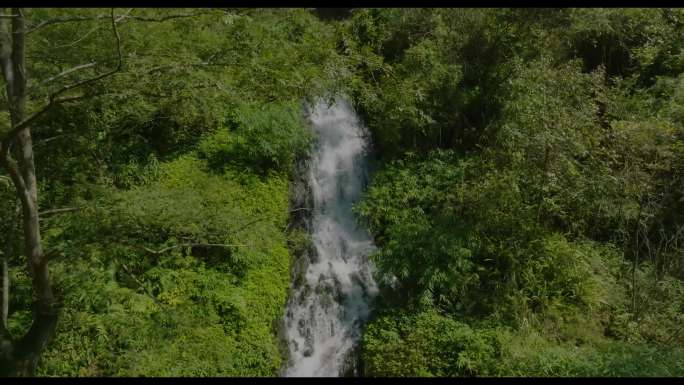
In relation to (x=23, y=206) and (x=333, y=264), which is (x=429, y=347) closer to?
(x=333, y=264)

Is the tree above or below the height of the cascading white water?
above

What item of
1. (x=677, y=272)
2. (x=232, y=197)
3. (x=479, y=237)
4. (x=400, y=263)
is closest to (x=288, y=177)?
(x=232, y=197)

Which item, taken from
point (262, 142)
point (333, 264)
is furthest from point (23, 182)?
point (333, 264)

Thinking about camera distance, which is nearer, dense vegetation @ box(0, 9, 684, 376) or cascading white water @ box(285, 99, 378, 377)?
dense vegetation @ box(0, 9, 684, 376)

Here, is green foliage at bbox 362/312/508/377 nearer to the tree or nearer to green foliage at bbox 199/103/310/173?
green foliage at bbox 199/103/310/173

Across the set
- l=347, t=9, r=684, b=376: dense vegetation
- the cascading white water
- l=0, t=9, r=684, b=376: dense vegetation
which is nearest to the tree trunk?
l=0, t=9, r=684, b=376: dense vegetation

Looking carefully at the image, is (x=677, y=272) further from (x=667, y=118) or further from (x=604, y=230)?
(x=667, y=118)

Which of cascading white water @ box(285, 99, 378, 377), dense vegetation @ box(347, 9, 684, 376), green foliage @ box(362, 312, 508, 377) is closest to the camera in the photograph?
green foliage @ box(362, 312, 508, 377)
